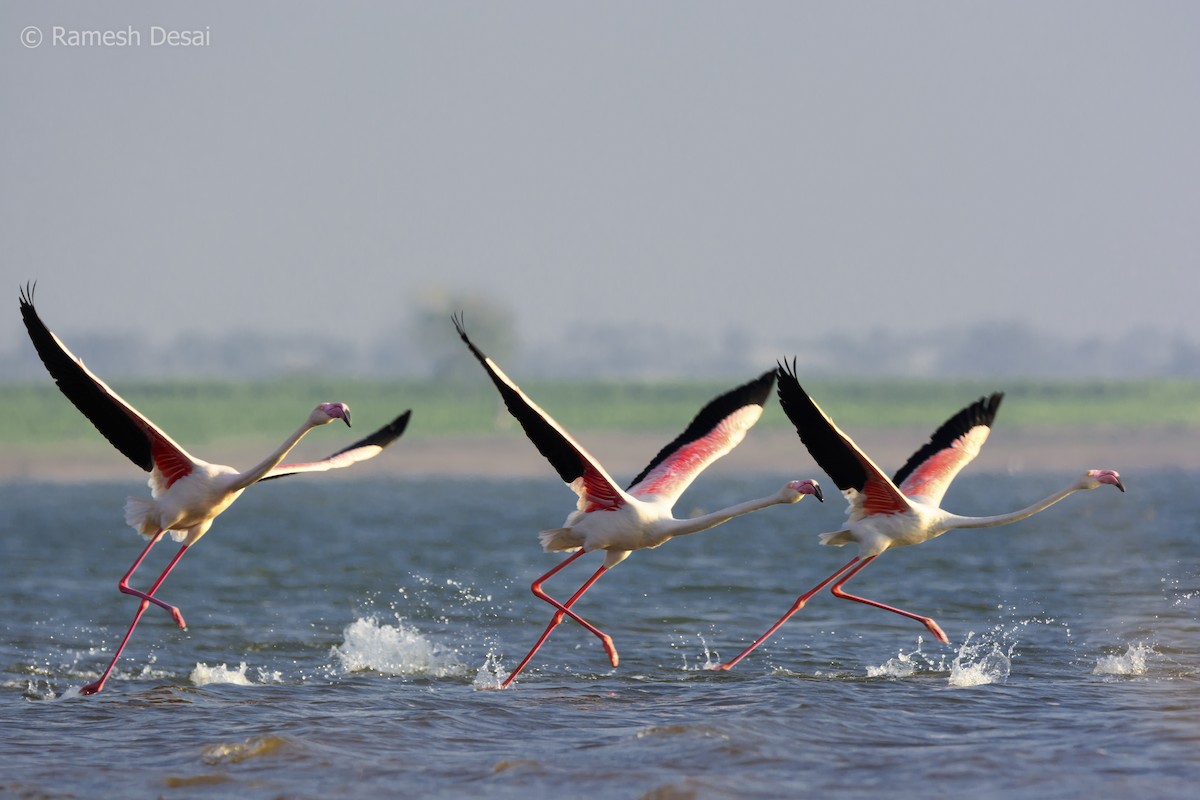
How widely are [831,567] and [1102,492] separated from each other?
29861mm

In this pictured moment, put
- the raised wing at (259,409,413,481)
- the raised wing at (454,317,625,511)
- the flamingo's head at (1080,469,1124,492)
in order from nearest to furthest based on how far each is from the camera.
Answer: the raised wing at (454,317,625,511) → the flamingo's head at (1080,469,1124,492) → the raised wing at (259,409,413,481)

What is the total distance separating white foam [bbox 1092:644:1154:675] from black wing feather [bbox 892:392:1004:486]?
2312 millimetres

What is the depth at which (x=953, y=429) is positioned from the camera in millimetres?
15492

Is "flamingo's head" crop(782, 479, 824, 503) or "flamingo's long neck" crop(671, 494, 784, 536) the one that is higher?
"flamingo's head" crop(782, 479, 824, 503)

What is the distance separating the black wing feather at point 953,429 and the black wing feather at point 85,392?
6487 millimetres

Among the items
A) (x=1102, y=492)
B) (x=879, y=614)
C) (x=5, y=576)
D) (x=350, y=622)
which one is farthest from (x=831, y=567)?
(x=1102, y=492)

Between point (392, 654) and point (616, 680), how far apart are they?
238cm

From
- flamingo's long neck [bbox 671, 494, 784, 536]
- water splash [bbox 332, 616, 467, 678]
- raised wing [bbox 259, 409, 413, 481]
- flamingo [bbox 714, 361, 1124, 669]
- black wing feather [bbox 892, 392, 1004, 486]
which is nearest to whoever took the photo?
flamingo [bbox 714, 361, 1124, 669]

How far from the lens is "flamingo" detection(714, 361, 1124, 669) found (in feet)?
41.6

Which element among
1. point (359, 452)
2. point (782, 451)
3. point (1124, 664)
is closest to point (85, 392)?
point (359, 452)

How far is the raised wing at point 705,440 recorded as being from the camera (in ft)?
47.5

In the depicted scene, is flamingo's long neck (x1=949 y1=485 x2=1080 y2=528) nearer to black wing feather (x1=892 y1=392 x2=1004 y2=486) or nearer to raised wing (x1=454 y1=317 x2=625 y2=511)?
black wing feather (x1=892 y1=392 x2=1004 y2=486)

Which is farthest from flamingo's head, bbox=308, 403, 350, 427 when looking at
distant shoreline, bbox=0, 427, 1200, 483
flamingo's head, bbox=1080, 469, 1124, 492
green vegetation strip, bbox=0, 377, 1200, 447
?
distant shoreline, bbox=0, 427, 1200, 483

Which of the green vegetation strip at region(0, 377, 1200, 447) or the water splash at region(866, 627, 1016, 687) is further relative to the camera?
the green vegetation strip at region(0, 377, 1200, 447)
